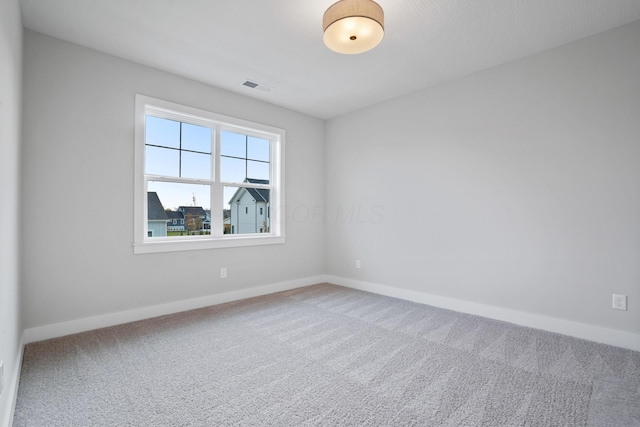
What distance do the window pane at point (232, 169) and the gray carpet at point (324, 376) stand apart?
1.76 metres

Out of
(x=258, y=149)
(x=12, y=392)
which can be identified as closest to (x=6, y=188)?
(x=12, y=392)

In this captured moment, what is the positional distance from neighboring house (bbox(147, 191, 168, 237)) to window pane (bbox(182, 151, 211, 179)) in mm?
425

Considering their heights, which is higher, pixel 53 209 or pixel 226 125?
pixel 226 125

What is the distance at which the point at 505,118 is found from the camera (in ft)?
10.4

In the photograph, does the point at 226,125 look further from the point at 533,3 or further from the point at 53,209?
the point at 533,3

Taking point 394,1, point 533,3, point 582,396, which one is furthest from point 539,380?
point 394,1

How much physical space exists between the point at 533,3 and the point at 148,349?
3.98m

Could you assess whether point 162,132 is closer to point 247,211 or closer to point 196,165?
point 196,165

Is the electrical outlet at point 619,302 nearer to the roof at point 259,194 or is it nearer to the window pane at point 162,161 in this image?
the roof at point 259,194

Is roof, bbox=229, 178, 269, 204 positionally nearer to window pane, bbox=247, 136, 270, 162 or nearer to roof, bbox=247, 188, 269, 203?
roof, bbox=247, 188, 269, 203

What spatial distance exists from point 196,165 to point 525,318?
391 centimetres

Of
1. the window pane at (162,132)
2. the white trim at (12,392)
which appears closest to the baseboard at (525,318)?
the window pane at (162,132)

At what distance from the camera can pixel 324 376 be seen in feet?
6.86

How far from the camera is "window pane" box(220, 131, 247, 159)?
12.9ft
